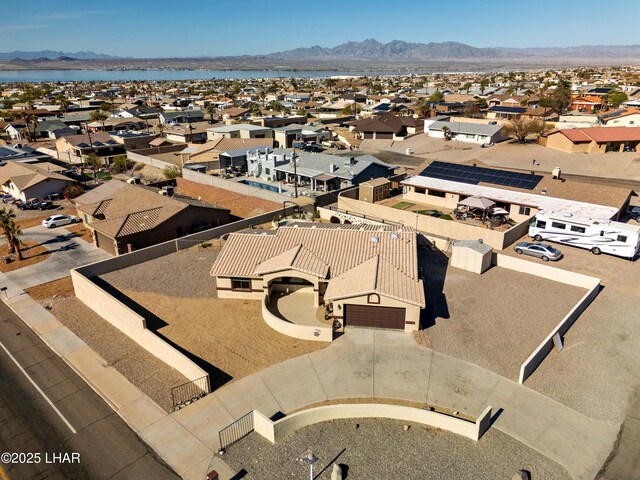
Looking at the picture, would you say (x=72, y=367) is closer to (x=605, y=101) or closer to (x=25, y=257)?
(x=25, y=257)

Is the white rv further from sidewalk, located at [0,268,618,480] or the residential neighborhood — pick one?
sidewalk, located at [0,268,618,480]

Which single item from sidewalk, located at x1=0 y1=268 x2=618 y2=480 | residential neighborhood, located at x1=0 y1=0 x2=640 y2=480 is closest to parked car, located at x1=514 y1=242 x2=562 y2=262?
residential neighborhood, located at x1=0 y1=0 x2=640 y2=480

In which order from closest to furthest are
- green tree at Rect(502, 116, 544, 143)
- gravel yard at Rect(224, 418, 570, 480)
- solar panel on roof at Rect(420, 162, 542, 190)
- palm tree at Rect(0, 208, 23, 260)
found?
gravel yard at Rect(224, 418, 570, 480), palm tree at Rect(0, 208, 23, 260), solar panel on roof at Rect(420, 162, 542, 190), green tree at Rect(502, 116, 544, 143)

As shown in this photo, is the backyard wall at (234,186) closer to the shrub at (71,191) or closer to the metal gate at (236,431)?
the shrub at (71,191)

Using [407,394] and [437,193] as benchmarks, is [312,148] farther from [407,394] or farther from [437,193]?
[407,394]

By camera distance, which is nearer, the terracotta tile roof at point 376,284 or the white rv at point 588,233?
the terracotta tile roof at point 376,284

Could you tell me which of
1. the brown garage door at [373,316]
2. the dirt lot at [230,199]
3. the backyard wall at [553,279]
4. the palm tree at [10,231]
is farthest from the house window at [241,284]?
the palm tree at [10,231]
